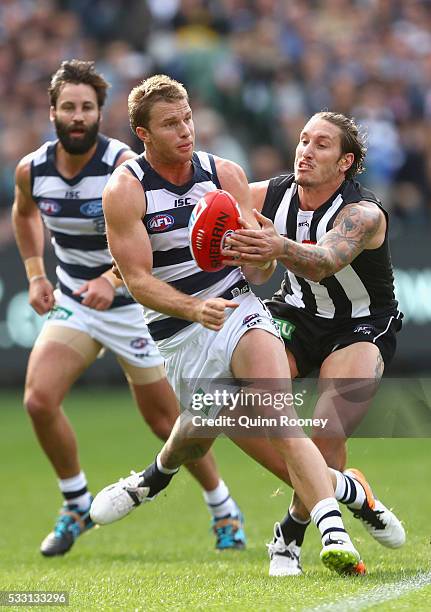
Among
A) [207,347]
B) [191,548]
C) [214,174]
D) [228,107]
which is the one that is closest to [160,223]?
[214,174]

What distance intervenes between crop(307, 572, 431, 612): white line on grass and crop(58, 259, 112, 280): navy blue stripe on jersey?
2.97 meters

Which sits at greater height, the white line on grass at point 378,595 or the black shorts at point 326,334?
the black shorts at point 326,334

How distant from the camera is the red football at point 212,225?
218 inches

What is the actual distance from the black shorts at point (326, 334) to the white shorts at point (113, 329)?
1.41m

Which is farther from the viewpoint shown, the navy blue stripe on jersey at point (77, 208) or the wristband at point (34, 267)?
the wristband at point (34, 267)

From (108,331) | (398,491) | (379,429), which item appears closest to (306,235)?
(379,429)

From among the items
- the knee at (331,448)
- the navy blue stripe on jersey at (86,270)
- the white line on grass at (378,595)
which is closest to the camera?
the white line on grass at (378,595)

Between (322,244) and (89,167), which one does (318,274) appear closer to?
(322,244)

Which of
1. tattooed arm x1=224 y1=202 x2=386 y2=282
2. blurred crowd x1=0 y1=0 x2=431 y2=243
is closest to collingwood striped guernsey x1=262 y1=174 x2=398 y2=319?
tattooed arm x1=224 y1=202 x2=386 y2=282

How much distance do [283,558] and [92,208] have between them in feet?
8.54

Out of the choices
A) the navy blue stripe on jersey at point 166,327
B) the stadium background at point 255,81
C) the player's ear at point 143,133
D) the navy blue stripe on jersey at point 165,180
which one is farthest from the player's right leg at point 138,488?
the stadium background at point 255,81

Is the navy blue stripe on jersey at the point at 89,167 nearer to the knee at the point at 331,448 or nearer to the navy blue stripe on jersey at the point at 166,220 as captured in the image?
the navy blue stripe on jersey at the point at 166,220

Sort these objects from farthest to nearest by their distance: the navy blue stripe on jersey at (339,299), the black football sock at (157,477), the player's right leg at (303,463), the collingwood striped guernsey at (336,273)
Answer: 1. the black football sock at (157,477)
2. the navy blue stripe on jersey at (339,299)
3. the collingwood striped guernsey at (336,273)
4. the player's right leg at (303,463)

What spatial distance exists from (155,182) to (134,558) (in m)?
2.28
